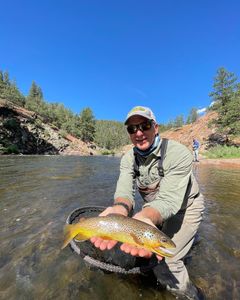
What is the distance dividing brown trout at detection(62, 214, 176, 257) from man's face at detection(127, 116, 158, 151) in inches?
55.6

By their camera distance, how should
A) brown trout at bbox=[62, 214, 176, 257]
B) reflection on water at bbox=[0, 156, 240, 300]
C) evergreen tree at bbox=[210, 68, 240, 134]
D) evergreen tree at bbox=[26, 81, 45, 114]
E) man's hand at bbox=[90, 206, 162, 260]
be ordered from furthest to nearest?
evergreen tree at bbox=[26, 81, 45, 114], evergreen tree at bbox=[210, 68, 240, 134], reflection on water at bbox=[0, 156, 240, 300], man's hand at bbox=[90, 206, 162, 260], brown trout at bbox=[62, 214, 176, 257]

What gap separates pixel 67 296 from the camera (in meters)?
3.05

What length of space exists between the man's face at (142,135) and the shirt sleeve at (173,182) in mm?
362

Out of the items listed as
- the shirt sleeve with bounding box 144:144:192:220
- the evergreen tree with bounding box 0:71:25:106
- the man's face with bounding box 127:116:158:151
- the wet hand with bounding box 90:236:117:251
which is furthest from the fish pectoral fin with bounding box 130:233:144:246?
the evergreen tree with bounding box 0:71:25:106

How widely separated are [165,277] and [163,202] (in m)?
1.13

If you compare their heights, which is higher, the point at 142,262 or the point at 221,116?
the point at 221,116

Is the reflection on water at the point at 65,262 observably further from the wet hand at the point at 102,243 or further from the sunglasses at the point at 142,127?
the sunglasses at the point at 142,127

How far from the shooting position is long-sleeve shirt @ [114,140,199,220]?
302cm

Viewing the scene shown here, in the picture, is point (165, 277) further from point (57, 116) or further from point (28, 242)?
point (57, 116)

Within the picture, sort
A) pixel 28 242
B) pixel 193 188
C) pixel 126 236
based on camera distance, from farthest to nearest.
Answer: pixel 28 242, pixel 193 188, pixel 126 236

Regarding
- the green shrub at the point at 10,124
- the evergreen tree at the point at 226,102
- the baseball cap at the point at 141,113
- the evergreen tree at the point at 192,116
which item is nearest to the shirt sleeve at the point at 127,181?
the baseball cap at the point at 141,113

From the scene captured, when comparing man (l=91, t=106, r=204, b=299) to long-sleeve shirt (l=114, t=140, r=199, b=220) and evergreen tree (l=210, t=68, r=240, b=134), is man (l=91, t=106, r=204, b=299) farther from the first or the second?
evergreen tree (l=210, t=68, r=240, b=134)

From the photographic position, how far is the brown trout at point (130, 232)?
2281 mm

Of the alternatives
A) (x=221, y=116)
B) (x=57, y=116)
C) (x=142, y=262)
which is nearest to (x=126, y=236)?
(x=142, y=262)
